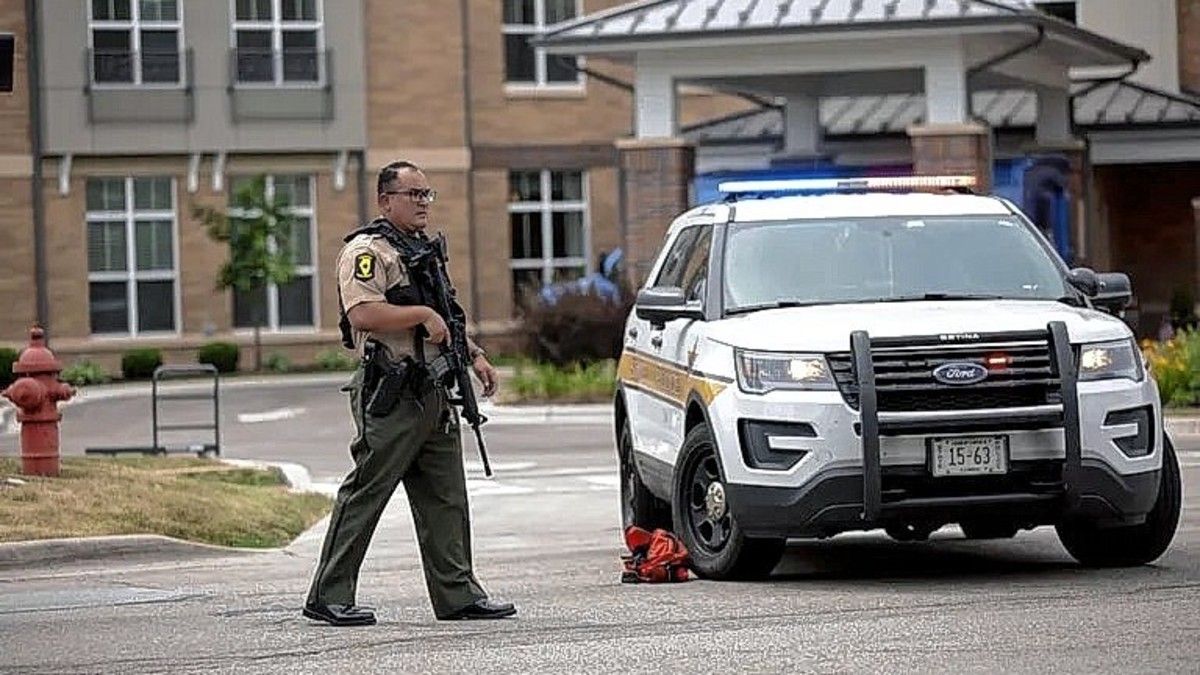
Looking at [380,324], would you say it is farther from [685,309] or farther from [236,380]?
[236,380]

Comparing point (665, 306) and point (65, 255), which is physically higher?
point (65, 255)

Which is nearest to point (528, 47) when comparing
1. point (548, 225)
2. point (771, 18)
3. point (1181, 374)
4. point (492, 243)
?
point (548, 225)

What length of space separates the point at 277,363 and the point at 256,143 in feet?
11.9

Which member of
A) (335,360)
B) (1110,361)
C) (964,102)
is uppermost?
(964,102)

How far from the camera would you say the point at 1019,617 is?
32.7ft

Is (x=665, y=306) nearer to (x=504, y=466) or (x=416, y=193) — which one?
(x=416, y=193)

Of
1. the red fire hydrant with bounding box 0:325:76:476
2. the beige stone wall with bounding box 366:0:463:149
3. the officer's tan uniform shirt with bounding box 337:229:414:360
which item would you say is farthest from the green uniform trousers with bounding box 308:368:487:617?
the beige stone wall with bounding box 366:0:463:149

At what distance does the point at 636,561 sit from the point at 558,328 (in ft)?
59.5

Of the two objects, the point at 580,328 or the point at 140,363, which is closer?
the point at 580,328

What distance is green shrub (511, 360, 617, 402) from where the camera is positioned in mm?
28844

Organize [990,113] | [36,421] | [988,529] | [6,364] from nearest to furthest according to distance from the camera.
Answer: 1. [988,529]
2. [36,421]
3. [6,364]
4. [990,113]

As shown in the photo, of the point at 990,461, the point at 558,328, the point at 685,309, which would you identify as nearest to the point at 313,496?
the point at 685,309

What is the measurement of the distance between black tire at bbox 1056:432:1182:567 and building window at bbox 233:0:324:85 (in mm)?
29859

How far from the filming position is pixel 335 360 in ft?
131
